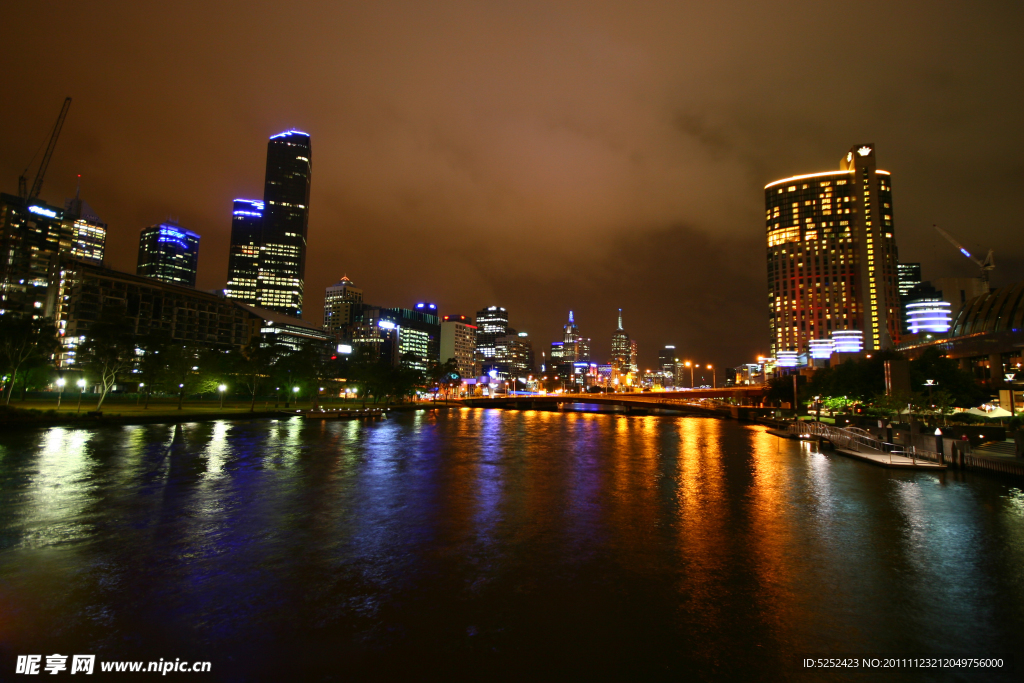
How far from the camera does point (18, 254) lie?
183 m

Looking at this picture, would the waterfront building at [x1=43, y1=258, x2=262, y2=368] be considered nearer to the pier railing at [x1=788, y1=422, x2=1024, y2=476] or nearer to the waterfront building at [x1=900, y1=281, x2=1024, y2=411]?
the pier railing at [x1=788, y1=422, x2=1024, y2=476]

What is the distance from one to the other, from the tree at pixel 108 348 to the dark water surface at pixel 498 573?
40.0 meters

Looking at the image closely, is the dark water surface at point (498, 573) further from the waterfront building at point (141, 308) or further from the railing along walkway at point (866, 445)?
the waterfront building at point (141, 308)

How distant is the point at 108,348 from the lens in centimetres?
6153

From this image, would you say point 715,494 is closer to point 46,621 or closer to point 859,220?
point 46,621

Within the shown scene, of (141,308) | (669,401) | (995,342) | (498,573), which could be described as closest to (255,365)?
(669,401)

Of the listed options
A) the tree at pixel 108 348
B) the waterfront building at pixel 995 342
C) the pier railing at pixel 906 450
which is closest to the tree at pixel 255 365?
the tree at pixel 108 348

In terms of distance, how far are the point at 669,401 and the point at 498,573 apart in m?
110

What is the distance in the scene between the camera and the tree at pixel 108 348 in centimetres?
6175

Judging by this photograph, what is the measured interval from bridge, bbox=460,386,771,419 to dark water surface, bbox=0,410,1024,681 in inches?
3278

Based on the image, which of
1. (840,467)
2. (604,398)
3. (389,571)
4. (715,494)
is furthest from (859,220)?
(389,571)

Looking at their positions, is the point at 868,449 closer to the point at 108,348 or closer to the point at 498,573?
the point at 498,573

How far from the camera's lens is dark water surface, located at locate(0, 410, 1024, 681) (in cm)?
929

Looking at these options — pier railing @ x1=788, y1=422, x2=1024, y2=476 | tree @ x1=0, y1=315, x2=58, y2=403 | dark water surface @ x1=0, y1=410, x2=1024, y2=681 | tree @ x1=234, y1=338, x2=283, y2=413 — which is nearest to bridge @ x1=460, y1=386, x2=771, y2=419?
pier railing @ x1=788, y1=422, x2=1024, y2=476
